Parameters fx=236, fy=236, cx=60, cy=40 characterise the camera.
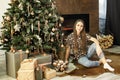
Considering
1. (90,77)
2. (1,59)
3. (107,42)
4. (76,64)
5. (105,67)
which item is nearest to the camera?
(90,77)

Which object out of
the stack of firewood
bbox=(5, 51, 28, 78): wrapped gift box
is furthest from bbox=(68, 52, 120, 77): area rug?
the stack of firewood

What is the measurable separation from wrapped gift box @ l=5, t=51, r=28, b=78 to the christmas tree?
0.37 ft

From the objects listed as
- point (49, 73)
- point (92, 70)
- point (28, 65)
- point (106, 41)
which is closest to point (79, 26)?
point (92, 70)

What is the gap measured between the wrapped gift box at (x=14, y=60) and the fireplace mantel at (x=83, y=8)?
225 centimetres

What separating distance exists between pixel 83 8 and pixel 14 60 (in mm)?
2914

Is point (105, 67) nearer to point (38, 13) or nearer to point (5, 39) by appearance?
point (38, 13)

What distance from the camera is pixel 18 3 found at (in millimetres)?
3791

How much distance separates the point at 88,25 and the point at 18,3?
8.90 feet

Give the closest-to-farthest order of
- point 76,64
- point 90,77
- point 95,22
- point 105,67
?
point 90,77
point 105,67
point 76,64
point 95,22

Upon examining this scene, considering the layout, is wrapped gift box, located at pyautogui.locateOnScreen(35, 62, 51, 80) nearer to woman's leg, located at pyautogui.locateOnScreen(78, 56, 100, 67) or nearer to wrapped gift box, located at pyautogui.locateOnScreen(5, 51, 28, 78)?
wrapped gift box, located at pyautogui.locateOnScreen(5, 51, 28, 78)

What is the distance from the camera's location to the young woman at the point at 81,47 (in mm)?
4188

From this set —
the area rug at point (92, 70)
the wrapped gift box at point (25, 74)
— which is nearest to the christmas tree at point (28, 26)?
the wrapped gift box at point (25, 74)

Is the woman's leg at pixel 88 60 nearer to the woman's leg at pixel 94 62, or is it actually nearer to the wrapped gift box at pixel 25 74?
the woman's leg at pixel 94 62

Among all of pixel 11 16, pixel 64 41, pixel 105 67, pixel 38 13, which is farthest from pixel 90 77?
pixel 11 16
